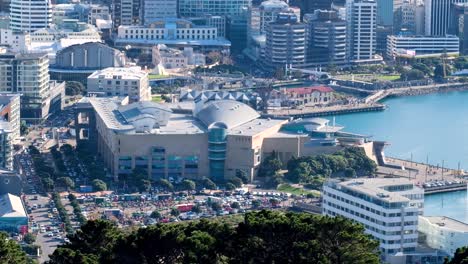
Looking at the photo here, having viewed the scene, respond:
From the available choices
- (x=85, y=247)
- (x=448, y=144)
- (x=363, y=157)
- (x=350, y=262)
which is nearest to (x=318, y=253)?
(x=350, y=262)

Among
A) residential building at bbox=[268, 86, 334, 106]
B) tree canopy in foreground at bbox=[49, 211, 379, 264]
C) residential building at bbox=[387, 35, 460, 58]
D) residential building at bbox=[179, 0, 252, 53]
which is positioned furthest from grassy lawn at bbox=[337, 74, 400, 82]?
tree canopy in foreground at bbox=[49, 211, 379, 264]

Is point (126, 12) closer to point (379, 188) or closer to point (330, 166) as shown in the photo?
point (330, 166)

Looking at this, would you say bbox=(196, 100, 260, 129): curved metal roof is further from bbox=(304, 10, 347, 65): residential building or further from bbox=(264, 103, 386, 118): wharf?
bbox=(304, 10, 347, 65): residential building

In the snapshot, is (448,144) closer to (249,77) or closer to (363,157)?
(363,157)

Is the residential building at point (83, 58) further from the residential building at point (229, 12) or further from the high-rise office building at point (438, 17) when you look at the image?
the high-rise office building at point (438, 17)

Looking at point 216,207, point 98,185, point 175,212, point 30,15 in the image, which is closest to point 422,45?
point 30,15

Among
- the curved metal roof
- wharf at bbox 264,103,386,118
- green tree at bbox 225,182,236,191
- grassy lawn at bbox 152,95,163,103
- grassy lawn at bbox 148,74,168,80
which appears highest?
the curved metal roof

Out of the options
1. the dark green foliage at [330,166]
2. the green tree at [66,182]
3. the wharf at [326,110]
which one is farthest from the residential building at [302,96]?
the green tree at [66,182]
